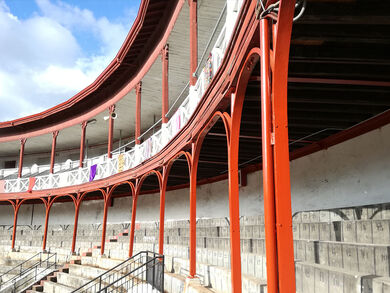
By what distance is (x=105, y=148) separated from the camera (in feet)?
95.1

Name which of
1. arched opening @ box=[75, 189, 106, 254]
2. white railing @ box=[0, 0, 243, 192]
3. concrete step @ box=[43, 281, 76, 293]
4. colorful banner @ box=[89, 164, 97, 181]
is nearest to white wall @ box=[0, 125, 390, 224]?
white railing @ box=[0, 0, 243, 192]

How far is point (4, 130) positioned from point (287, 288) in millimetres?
27618

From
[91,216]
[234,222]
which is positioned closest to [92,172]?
[91,216]

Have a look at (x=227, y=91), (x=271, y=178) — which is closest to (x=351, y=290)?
(x=271, y=178)

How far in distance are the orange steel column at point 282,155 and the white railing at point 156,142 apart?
2487 mm

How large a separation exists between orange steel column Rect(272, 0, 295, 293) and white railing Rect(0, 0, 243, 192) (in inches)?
97.9

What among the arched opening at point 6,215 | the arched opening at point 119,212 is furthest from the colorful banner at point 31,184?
the arched opening at point 6,215

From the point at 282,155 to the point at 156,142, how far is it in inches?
391

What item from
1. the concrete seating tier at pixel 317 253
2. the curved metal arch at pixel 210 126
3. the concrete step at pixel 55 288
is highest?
the curved metal arch at pixel 210 126

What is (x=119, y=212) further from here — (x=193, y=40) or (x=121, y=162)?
(x=193, y=40)

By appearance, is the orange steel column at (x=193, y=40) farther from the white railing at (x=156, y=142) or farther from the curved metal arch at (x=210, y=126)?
the curved metal arch at (x=210, y=126)

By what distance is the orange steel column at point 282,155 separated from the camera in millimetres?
3297

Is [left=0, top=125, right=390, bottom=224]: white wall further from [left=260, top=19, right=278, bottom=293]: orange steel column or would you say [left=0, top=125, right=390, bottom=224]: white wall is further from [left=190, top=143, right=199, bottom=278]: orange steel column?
[left=260, top=19, right=278, bottom=293]: orange steel column

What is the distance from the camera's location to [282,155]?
3.51 m
